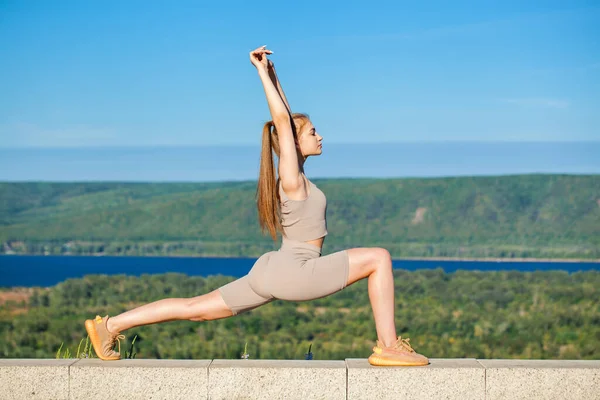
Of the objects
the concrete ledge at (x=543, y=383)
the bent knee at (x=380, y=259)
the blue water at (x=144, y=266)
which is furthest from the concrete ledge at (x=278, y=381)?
the blue water at (x=144, y=266)

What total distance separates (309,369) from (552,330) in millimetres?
55052

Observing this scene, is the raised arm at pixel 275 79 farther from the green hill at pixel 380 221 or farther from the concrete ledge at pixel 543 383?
the green hill at pixel 380 221

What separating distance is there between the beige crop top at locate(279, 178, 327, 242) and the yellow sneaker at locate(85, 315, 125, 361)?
4.33 ft

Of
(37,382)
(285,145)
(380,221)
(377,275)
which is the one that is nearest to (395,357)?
(377,275)

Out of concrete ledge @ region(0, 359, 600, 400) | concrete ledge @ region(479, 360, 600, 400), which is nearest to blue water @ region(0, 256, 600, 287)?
concrete ledge @ region(0, 359, 600, 400)

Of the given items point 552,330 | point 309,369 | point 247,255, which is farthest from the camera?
point 247,255

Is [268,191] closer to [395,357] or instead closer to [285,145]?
[285,145]

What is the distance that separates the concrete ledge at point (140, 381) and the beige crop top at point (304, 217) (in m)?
0.97

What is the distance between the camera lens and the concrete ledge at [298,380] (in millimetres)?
5594

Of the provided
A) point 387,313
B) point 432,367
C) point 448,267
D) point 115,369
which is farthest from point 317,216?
point 448,267

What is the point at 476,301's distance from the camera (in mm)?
73438

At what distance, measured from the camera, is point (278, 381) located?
564cm

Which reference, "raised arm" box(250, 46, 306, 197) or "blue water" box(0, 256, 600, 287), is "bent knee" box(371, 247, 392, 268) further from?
"blue water" box(0, 256, 600, 287)

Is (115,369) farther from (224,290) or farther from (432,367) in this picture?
(432,367)
